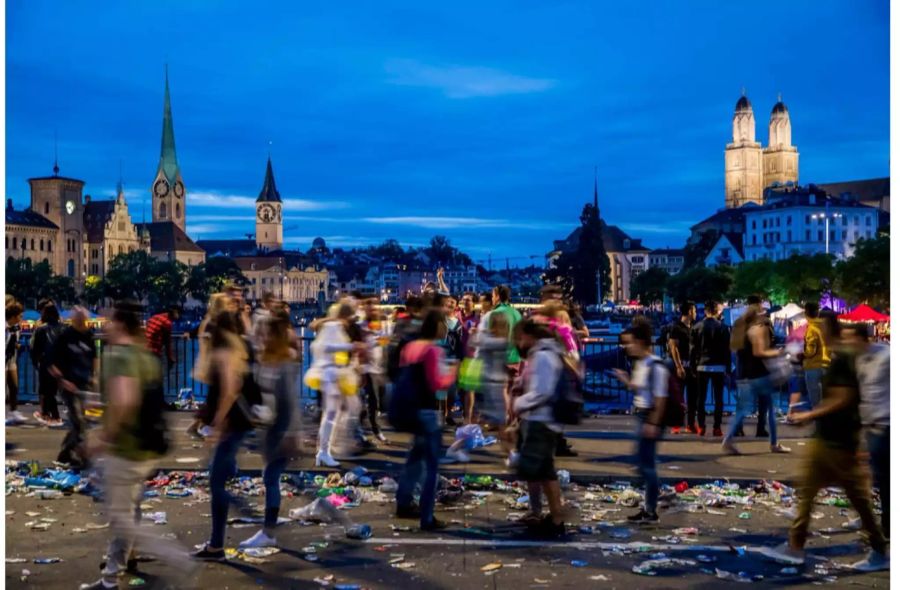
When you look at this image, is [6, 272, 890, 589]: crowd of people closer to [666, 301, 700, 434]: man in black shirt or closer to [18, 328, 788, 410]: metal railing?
[666, 301, 700, 434]: man in black shirt

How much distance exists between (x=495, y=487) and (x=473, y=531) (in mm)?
1761

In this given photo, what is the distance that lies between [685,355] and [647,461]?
547 centimetres

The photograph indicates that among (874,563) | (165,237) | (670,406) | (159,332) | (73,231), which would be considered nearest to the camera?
(874,563)

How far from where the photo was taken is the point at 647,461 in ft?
29.4

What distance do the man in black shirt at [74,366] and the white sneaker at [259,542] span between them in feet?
12.1

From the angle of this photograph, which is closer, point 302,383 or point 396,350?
point 396,350

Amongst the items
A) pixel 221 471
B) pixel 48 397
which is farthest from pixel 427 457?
pixel 48 397

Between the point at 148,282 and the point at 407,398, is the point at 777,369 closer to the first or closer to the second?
the point at 407,398

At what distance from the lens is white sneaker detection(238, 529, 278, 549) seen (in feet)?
27.0

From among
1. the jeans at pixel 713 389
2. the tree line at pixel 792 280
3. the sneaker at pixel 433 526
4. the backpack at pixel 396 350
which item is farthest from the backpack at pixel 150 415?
the tree line at pixel 792 280

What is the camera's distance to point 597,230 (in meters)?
128

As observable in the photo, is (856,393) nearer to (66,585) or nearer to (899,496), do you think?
(899,496)

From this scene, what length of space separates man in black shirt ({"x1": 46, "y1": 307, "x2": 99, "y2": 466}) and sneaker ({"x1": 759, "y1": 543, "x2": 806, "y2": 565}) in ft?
22.6

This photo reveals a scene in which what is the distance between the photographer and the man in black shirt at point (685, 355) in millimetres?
13758
